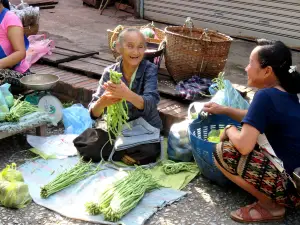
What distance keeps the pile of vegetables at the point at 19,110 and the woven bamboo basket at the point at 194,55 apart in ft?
4.93

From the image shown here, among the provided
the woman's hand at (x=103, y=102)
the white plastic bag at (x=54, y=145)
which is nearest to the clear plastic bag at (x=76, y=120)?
the white plastic bag at (x=54, y=145)

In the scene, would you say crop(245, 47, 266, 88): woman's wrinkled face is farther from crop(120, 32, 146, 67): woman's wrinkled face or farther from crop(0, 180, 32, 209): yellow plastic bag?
crop(0, 180, 32, 209): yellow plastic bag

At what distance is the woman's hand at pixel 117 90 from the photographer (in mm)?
3629

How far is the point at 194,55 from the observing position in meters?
4.90

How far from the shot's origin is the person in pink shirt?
15.4 feet

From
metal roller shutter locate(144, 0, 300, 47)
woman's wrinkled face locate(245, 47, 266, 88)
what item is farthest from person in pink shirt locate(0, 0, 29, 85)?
metal roller shutter locate(144, 0, 300, 47)

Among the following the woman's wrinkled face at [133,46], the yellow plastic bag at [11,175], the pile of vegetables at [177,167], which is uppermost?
the woman's wrinkled face at [133,46]

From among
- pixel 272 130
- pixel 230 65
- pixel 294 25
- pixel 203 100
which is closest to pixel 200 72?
pixel 203 100

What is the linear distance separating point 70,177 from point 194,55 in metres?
1.89

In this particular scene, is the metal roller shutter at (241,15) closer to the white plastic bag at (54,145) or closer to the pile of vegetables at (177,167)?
the pile of vegetables at (177,167)

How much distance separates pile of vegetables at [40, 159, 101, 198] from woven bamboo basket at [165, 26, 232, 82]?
60.8 inches

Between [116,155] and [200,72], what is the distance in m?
1.43

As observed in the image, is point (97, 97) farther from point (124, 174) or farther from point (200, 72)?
point (200, 72)

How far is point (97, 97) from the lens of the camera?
4.04m
